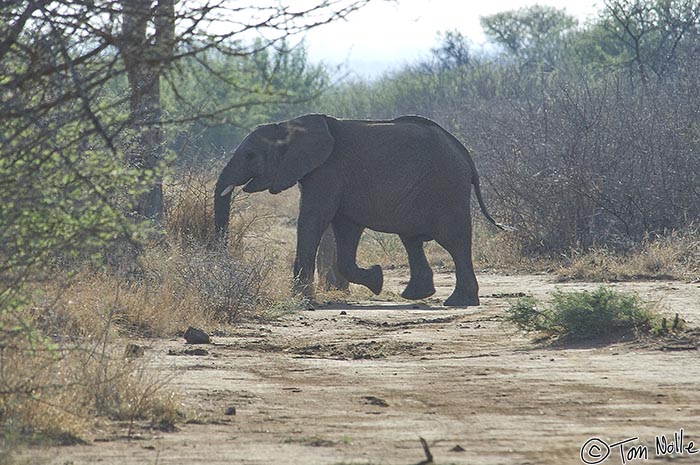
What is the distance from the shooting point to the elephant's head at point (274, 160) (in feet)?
49.7

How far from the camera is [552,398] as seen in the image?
8117 mm

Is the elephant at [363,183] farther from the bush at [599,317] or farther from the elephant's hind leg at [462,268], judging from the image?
the bush at [599,317]

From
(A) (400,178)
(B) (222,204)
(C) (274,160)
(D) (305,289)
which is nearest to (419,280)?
(A) (400,178)

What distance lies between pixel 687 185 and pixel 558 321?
995cm

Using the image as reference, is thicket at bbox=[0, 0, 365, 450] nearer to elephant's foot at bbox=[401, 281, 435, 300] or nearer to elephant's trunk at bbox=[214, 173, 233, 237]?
elephant's trunk at bbox=[214, 173, 233, 237]

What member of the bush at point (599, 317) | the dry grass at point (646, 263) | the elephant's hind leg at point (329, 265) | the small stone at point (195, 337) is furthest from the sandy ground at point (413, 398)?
the dry grass at point (646, 263)

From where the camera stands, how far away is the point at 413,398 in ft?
27.1

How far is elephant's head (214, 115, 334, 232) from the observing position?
49.7 feet

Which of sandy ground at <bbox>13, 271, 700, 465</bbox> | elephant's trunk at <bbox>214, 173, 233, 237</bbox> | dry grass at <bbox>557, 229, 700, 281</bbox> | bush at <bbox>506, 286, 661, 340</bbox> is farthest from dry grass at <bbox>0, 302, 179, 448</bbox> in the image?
dry grass at <bbox>557, 229, 700, 281</bbox>

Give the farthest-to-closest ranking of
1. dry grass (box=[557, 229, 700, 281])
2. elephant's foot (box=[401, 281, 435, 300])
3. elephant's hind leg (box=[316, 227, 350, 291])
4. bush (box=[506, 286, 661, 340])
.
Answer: dry grass (box=[557, 229, 700, 281]) → elephant's hind leg (box=[316, 227, 350, 291]) → elephant's foot (box=[401, 281, 435, 300]) → bush (box=[506, 286, 661, 340])

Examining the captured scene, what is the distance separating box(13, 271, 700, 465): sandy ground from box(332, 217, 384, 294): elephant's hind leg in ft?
8.73

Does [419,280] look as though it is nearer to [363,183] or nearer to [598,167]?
[363,183]

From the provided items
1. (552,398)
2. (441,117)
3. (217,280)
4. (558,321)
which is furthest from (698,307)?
(441,117)

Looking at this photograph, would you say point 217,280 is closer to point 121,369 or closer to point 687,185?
point 121,369
